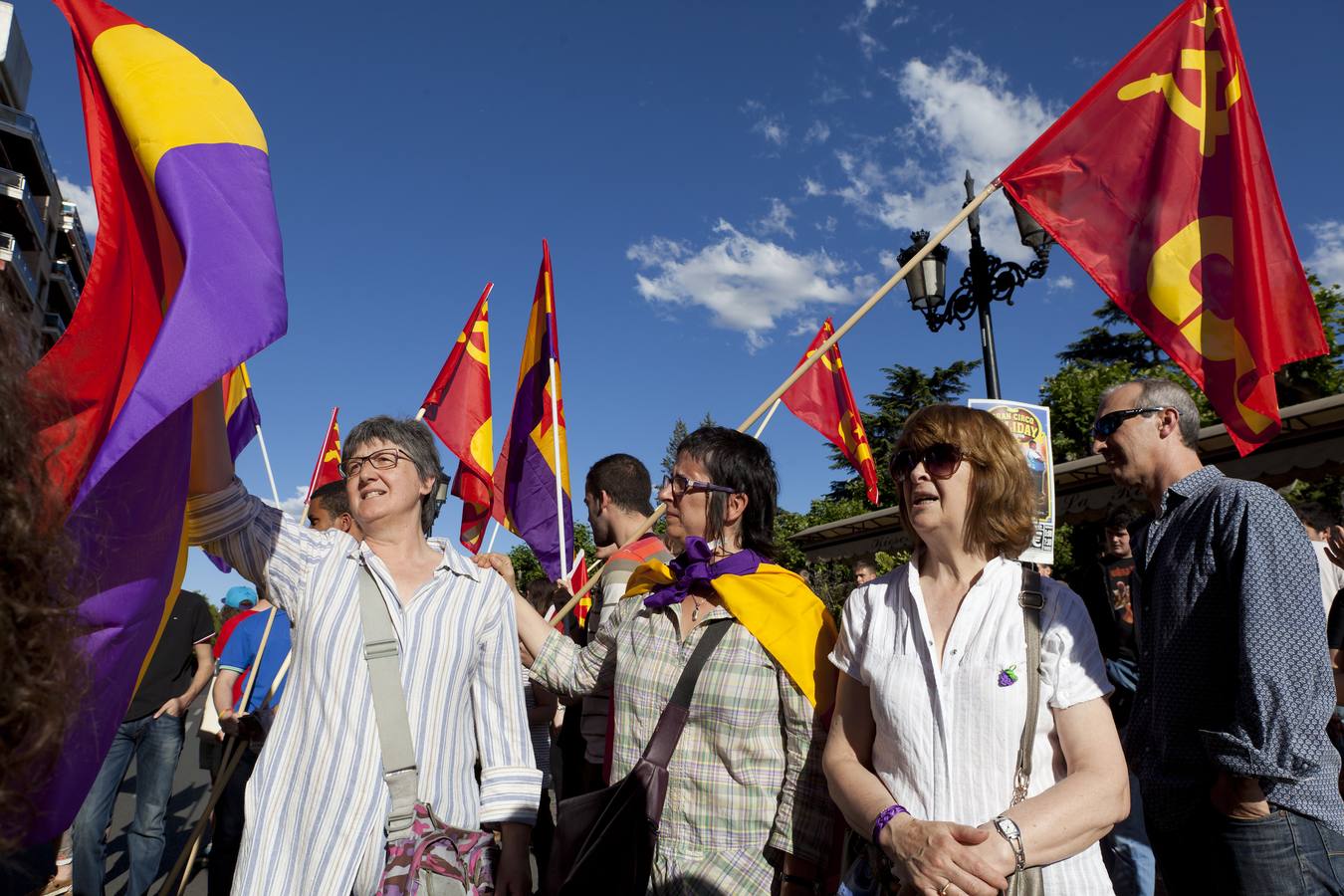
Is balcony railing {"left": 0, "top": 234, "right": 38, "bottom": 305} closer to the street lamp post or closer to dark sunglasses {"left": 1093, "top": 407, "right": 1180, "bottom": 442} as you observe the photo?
the street lamp post

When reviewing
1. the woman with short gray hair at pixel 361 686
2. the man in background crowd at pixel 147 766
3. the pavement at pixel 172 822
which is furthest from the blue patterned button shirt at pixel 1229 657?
the pavement at pixel 172 822

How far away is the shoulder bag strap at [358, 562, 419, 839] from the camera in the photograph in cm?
213

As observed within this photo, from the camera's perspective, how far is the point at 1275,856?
6.97 ft

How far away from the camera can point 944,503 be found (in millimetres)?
2188

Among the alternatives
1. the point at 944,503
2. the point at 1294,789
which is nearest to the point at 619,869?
the point at 944,503

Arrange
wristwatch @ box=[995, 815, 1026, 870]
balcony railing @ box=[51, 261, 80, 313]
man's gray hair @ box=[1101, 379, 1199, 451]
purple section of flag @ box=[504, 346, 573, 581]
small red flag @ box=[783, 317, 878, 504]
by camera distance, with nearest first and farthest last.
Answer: wristwatch @ box=[995, 815, 1026, 870] → man's gray hair @ box=[1101, 379, 1199, 451] → purple section of flag @ box=[504, 346, 573, 581] → small red flag @ box=[783, 317, 878, 504] → balcony railing @ box=[51, 261, 80, 313]

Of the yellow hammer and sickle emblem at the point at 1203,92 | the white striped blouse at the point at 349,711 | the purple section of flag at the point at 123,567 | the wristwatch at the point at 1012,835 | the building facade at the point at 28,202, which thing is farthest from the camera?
the building facade at the point at 28,202

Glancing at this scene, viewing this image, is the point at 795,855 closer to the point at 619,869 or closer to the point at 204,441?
the point at 619,869

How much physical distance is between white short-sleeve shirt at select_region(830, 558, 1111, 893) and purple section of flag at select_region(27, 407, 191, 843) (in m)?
1.61

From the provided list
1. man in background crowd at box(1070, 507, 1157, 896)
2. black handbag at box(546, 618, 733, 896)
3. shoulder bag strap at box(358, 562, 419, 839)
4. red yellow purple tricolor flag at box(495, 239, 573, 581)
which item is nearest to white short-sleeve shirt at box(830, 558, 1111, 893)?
black handbag at box(546, 618, 733, 896)

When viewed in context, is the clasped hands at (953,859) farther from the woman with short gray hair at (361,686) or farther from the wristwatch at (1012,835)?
the woman with short gray hair at (361,686)

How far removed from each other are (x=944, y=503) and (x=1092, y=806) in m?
0.72

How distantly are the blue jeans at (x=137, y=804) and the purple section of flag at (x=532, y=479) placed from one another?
7.99 ft

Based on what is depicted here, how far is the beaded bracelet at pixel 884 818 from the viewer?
1922 millimetres
